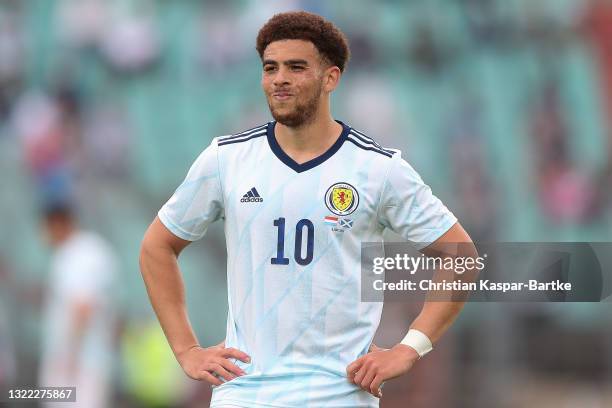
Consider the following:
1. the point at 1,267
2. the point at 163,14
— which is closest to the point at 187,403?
the point at 1,267

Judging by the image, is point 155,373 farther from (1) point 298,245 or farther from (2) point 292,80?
(2) point 292,80

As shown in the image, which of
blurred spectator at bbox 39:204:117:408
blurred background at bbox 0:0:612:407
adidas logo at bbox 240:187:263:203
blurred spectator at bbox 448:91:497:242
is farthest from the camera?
blurred spectator at bbox 448:91:497:242

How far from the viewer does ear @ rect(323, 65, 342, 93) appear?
5.19 meters

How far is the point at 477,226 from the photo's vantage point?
1187 cm

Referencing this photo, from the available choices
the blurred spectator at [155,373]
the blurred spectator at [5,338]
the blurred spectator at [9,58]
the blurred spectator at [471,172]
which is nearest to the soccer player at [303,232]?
the blurred spectator at [155,373]

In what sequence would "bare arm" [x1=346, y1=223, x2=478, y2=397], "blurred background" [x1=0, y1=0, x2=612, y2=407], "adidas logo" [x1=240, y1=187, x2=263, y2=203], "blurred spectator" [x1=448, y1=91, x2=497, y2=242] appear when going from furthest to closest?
"blurred spectator" [x1=448, y1=91, x2=497, y2=242]
"blurred background" [x1=0, y1=0, x2=612, y2=407]
"adidas logo" [x1=240, y1=187, x2=263, y2=203]
"bare arm" [x1=346, y1=223, x2=478, y2=397]

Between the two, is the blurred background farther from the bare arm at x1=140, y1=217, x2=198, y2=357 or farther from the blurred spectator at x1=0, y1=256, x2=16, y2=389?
the bare arm at x1=140, y1=217, x2=198, y2=357

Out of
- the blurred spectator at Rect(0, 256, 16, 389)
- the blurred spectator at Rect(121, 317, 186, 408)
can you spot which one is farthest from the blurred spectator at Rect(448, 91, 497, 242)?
the blurred spectator at Rect(0, 256, 16, 389)

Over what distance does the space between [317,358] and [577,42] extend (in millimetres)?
9461

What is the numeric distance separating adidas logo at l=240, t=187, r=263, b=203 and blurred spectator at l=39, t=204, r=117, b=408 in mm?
4724

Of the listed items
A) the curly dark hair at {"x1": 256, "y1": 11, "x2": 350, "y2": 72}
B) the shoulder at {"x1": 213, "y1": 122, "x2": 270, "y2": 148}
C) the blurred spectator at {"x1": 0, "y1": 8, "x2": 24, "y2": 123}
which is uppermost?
the blurred spectator at {"x1": 0, "y1": 8, "x2": 24, "y2": 123}

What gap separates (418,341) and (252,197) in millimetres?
946

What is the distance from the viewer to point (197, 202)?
5.23 meters

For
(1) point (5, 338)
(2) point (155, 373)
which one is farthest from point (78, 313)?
(1) point (5, 338)
